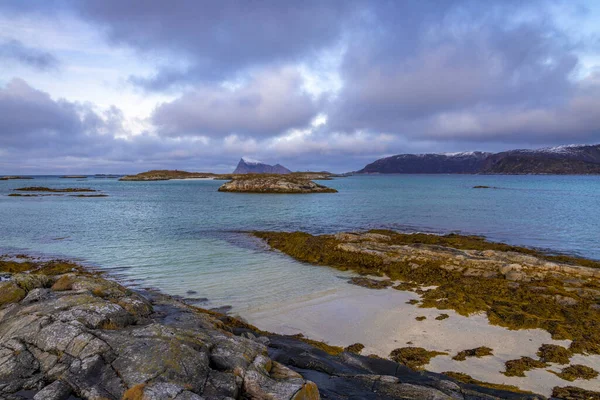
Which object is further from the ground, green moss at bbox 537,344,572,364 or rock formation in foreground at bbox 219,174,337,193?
rock formation in foreground at bbox 219,174,337,193

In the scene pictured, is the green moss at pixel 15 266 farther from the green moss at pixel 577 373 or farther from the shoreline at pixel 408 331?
the green moss at pixel 577 373

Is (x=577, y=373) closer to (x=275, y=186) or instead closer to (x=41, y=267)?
(x=41, y=267)

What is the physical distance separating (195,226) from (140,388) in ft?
109

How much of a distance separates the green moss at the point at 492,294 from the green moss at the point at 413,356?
413 cm

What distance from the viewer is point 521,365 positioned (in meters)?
9.76

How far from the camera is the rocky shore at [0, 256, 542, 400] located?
21.0ft

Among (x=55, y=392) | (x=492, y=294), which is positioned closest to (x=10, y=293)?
(x=55, y=392)

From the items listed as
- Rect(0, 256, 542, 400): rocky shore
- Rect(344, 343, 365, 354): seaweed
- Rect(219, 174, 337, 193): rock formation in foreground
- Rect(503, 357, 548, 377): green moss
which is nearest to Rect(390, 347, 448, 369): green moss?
Rect(0, 256, 542, 400): rocky shore

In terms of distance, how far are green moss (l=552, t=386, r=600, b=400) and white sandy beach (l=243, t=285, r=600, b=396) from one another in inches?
7.4

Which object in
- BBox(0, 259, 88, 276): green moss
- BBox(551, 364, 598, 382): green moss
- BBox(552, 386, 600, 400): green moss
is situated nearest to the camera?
BBox(552, 386, 600, 400): green moss

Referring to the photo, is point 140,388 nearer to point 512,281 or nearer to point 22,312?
point 22,312

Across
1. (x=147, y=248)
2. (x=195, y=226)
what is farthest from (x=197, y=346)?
(x=195, y=226)

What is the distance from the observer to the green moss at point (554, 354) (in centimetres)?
1004

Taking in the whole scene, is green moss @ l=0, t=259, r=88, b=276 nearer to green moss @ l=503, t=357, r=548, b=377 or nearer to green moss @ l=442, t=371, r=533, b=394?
green moss @ l=442, t=371, r=533, b=394
